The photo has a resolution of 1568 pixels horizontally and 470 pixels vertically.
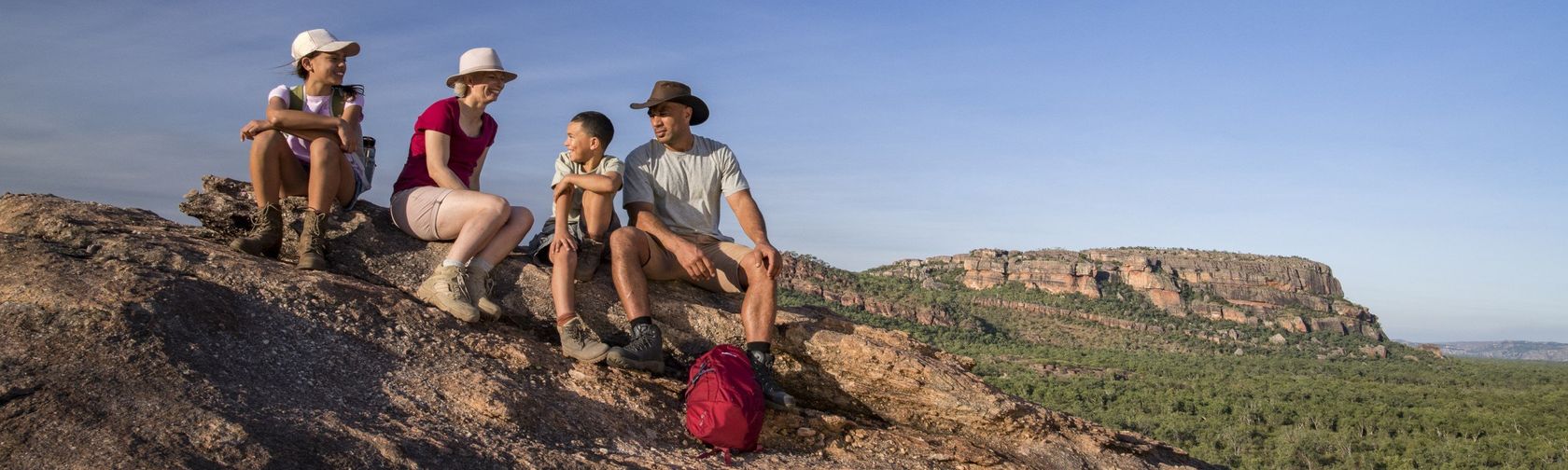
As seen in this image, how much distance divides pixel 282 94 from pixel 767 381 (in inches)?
120

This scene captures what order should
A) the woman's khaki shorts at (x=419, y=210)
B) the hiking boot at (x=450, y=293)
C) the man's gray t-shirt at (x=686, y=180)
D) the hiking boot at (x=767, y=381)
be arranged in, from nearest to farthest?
the hiking boot at (x=767, y=381) < the hiking boot at (x=450, y=293) < the woman's khaki shorts at (x=419, y=210) < the man's gray t-shirt at (x=686, y=180)

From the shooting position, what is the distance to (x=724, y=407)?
4.65 m

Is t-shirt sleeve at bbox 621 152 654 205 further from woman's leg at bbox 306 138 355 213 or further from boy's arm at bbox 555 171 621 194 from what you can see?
woman's leg at bbox 306 138 355 213

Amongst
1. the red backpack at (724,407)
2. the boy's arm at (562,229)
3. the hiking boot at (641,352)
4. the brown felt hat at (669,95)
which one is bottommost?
the red backpack at (724,407)

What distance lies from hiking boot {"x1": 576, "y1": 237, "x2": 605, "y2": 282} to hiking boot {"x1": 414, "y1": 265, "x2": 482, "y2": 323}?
654 millimetres

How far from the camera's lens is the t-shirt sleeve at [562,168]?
5.90 m

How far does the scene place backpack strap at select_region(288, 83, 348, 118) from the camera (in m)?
5.61

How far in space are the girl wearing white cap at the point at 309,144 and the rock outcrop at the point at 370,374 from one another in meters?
0.29

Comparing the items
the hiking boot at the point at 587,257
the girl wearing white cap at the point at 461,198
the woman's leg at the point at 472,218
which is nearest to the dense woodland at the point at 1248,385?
the hiking boot at the point at 587,257

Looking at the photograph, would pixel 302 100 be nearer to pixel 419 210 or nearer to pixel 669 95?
pixel 419 210

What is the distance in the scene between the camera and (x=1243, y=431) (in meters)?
38.8

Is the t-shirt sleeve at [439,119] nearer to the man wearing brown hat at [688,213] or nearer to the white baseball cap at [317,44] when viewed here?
the white baseball cap at [317,44]

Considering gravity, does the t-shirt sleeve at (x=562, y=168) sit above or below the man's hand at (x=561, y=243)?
above

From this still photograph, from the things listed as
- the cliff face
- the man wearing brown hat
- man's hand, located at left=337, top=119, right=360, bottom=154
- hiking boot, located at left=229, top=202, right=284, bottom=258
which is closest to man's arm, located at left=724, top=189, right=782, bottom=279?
the man wearing brown hat
